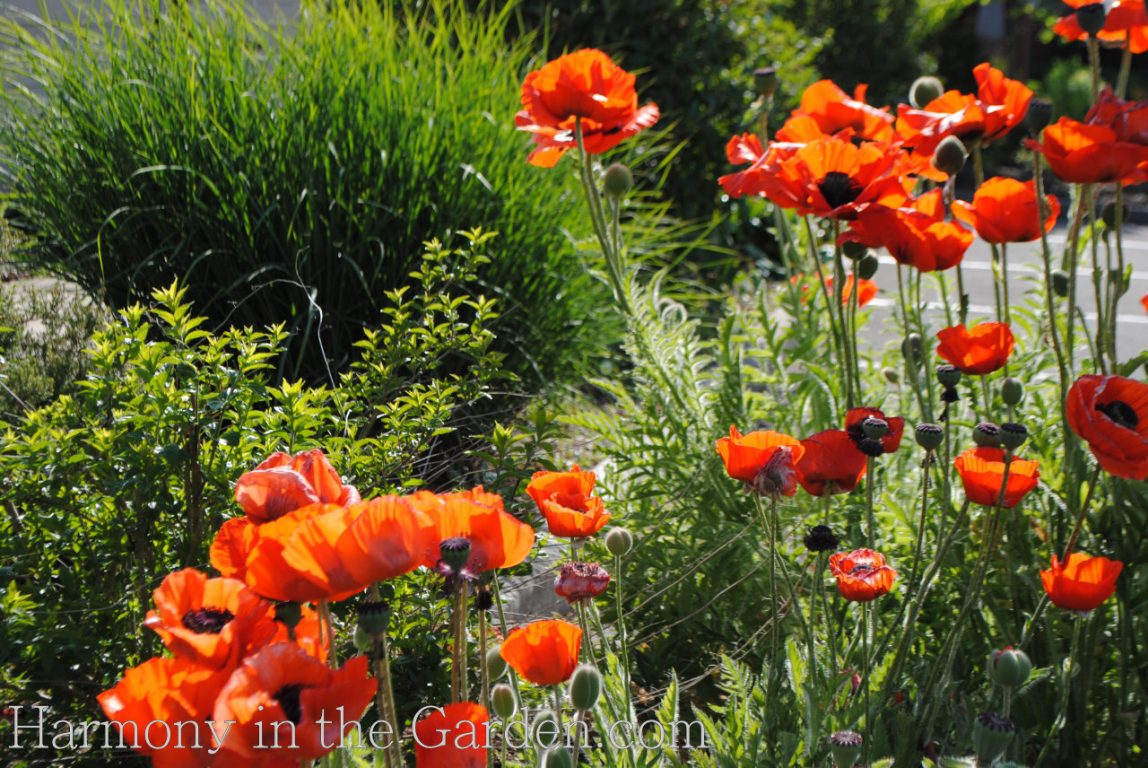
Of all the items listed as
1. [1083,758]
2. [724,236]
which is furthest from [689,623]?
[724,236]

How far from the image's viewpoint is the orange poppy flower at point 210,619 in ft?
3.24

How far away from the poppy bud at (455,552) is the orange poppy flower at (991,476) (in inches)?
34.0

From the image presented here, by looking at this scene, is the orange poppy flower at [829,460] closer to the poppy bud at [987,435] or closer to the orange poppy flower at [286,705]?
the poppy bud at [987,435]

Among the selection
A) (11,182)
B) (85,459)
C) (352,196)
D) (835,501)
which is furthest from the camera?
(11,182)

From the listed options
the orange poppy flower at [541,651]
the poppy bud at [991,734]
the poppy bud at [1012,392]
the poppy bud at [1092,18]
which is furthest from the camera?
the poppy bud at [1092,18]

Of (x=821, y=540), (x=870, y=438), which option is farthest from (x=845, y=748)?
(x=870, y=438)

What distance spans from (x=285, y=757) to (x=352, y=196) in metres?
2.55

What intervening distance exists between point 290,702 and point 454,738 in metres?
0.22

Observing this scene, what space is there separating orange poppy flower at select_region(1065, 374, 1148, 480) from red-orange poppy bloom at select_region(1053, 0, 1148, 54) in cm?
103

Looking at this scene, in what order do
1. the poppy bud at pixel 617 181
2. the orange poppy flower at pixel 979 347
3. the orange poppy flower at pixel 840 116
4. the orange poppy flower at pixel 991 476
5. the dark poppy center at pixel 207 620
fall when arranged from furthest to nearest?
the poppy bud at pixel 617 181
the orange poppy flower at pixel 840 116
the orange poppy flower at pixel 979 347
the orange poppy flower at pixel 991 476
the dark poppy center at pixel 207 620

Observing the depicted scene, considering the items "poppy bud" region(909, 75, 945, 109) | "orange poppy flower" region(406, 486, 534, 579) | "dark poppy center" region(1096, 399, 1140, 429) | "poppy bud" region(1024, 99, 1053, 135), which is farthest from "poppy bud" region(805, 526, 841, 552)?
"poppy bud" region(909, 75, 945, 109)

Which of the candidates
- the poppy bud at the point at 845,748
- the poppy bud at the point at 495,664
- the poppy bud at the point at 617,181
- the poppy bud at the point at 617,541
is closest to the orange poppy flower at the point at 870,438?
the poppy bud at the point at 617,541

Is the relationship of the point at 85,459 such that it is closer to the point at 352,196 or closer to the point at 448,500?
the point at 448,500

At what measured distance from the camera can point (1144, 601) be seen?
1.93 meters
